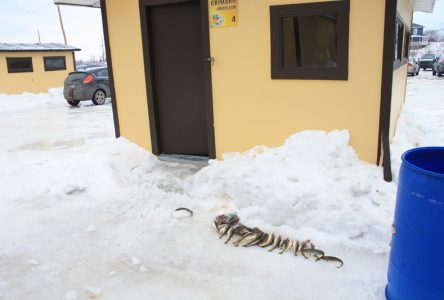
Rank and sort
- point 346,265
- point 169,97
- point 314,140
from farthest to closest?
point 169,97
point 314,140
point 346,265

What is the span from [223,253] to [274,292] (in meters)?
0.75

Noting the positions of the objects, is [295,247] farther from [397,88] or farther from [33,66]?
[33,66]

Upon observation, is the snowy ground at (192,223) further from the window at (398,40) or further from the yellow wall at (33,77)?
the yellow wall at (33,77)

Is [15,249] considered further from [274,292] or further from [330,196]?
[330,196]

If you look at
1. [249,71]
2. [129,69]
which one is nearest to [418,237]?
[249,71]

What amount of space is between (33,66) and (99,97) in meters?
5.73

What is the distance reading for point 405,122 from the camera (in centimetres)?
697

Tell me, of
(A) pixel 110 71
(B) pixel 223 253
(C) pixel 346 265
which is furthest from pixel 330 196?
(A) pixel 110 71

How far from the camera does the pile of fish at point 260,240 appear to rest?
144 inches

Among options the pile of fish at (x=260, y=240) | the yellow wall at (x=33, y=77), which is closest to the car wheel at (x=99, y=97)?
the yellow wall at (x=33, y=77)

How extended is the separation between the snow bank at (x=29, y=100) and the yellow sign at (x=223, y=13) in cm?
1435

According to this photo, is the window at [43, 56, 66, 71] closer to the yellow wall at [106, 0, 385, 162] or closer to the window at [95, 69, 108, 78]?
the window at [95, 69, 108, 78]

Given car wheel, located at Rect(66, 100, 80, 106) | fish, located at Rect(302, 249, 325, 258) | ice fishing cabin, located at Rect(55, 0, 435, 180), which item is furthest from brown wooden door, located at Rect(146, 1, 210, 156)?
car wheel, located at Rect(66, 100, 80, 106)

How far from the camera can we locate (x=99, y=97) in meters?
16.0
